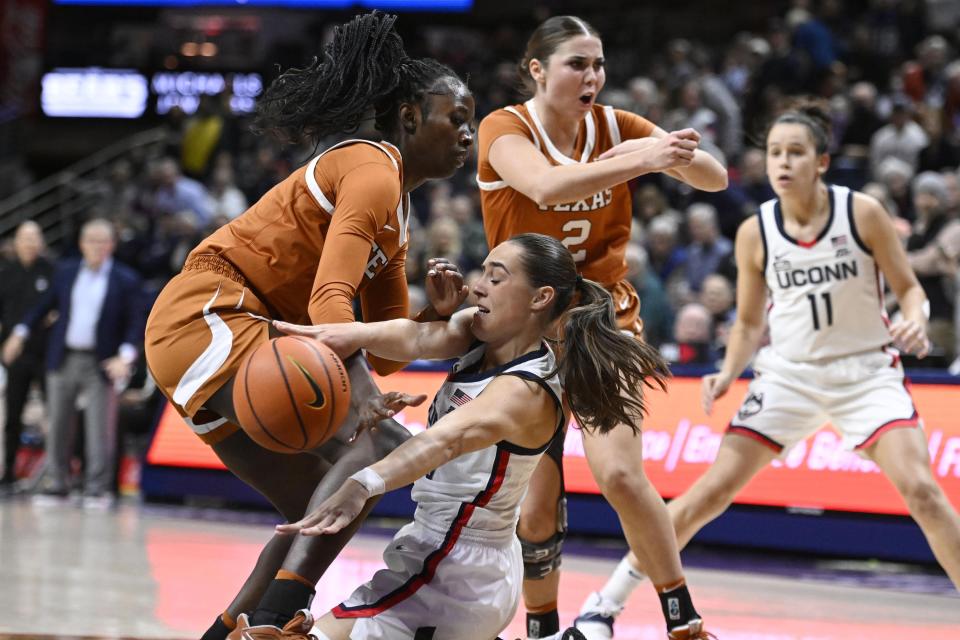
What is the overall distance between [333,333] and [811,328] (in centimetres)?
252

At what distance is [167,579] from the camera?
602 cm

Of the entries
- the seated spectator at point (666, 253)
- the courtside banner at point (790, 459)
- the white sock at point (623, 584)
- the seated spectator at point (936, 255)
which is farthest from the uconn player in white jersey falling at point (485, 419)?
the seated spectator at point (666, 253)

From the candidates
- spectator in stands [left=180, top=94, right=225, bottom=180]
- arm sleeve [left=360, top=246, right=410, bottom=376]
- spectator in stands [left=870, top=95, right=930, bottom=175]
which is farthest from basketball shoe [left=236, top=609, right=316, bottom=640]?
spectator in stands [left=180, top=94, right=225, bottom=180]

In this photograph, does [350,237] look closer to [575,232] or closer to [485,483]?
[485,483]

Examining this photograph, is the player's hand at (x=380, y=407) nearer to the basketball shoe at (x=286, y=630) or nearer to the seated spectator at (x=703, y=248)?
the basketball shoe at (x=286, y=630)

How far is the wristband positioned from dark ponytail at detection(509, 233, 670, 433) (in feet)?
2.15

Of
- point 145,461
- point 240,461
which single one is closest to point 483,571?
A: point 240,461

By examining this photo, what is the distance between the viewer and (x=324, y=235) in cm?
353

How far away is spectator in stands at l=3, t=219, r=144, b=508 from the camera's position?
9930mm

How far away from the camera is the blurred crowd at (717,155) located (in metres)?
8.75

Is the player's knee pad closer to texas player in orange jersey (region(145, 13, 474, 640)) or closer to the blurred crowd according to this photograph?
texas player in orange jersey (region(145, 13, 474, 640))

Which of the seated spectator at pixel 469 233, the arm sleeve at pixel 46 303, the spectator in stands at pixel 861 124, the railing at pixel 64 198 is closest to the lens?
the arm sleeve at pixel 46 303

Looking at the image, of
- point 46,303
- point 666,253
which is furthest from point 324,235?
point 46,303

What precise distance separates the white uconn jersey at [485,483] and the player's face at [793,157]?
74.4 inches
